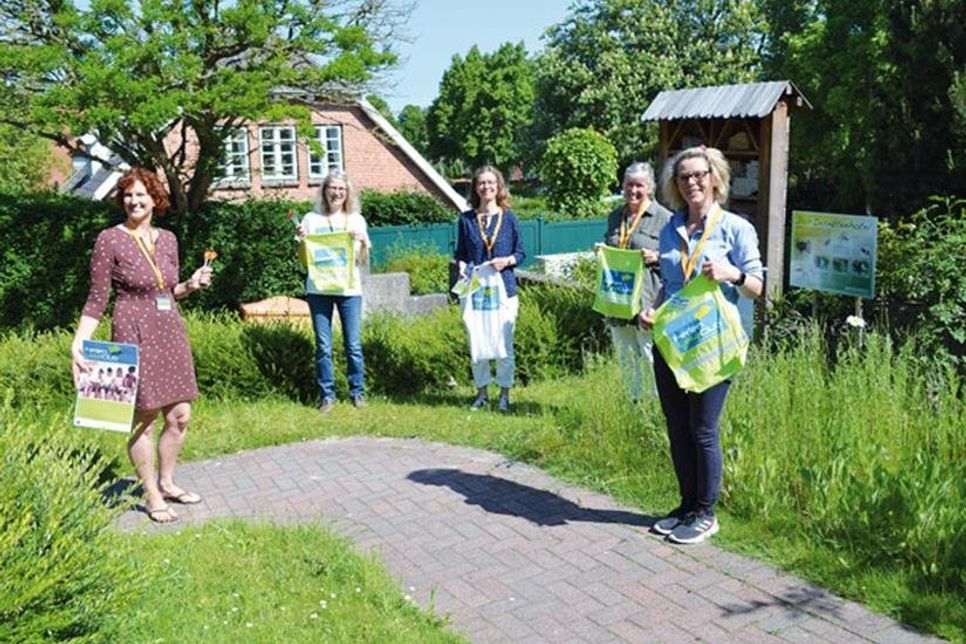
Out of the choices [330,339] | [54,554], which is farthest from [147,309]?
[330,339]

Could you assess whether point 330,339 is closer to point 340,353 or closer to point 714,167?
point 340,353

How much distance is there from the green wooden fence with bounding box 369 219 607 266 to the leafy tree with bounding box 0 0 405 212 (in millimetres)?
9186

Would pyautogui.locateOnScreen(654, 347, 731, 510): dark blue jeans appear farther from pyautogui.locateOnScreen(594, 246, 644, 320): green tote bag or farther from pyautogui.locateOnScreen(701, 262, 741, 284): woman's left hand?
pyautogui.locateOnScreen(594, 246, 644, 320): green tote bag

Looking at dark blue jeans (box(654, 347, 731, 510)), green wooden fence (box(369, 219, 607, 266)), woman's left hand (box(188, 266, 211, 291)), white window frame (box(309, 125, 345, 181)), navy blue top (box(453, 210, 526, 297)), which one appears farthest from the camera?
white window frame (box(309, 125, 345, 181))

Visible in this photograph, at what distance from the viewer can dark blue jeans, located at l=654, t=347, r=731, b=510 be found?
4.61 metres

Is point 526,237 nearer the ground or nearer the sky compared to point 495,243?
nearer the ground

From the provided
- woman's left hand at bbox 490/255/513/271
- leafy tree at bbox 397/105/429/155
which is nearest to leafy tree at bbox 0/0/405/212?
woman's left hand at bbox 490/255/513/271

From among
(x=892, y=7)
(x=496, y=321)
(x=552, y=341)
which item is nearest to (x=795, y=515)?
(x=496, y=321)

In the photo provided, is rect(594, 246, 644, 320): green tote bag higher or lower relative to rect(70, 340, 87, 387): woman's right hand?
higher

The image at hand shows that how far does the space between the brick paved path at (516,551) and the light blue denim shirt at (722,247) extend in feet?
4.57

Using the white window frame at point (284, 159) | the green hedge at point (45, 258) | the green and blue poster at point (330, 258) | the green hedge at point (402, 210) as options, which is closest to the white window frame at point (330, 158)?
the white window frame at point (284, 159)

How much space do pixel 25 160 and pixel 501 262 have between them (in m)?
29.3

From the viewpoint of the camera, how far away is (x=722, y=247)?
4547mm

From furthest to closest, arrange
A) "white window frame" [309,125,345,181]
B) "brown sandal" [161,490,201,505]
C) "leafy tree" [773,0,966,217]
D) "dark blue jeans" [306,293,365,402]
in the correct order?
"white window frame" [309,125,345,181]
"leafy tree" [773,0,966,217]
"dark blue jeans" [306,293,365,402]
"brown sandal" [161,490,201,505]
